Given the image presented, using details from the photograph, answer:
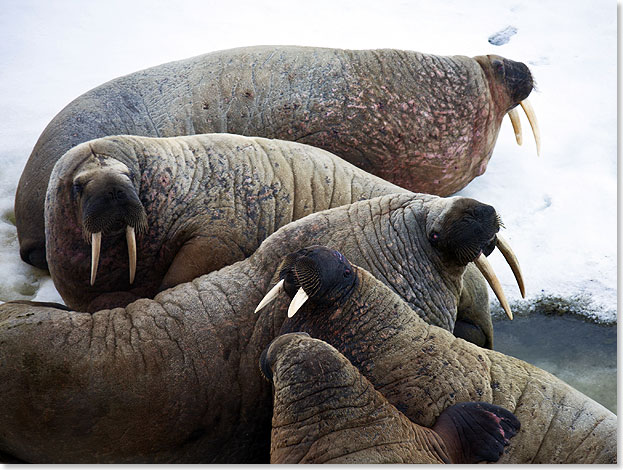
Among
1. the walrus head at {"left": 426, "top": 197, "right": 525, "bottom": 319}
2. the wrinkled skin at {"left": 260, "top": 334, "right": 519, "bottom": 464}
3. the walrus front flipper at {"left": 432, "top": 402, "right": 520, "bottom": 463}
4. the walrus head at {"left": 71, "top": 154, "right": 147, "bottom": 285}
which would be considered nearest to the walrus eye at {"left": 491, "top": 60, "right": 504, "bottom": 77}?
the walrus head at {"left": 426, "top": 197, "right": 525, "bottom": 319}

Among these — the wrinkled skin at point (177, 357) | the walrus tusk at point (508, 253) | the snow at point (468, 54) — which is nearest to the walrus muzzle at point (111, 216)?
the wrinkled skin at point (177, 357)

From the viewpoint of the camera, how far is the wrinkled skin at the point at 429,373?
3156mm

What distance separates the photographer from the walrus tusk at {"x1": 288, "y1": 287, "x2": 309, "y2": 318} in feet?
10.4

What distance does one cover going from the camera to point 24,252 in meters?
5.30

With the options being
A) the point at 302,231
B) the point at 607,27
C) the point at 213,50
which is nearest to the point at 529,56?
the point at 607,27

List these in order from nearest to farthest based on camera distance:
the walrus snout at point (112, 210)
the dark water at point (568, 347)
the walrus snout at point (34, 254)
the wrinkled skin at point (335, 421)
Answer: the wrinkled skin at point (335, 421) → the walrus snout at point (112, 210) → the dark water at point (568, 347) → the walrus snout at point (34, 254)

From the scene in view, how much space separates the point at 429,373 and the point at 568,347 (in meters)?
2.00

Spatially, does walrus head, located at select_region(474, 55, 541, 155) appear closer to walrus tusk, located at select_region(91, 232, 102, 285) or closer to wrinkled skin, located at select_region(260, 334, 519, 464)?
walrus tusk, located at select_region(91, 232, 102, 285)

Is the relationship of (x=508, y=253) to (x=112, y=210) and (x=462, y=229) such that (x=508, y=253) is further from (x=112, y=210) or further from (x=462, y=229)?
(x=112, y=210)

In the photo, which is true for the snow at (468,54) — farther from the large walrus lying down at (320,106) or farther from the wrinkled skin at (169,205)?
the wrinkled skin at (169,205)

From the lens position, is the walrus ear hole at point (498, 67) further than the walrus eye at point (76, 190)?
Yes

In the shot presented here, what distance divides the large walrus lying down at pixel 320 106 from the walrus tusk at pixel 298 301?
2.53m

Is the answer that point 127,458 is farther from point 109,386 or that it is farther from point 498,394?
point 498,394

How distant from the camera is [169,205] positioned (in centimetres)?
455
